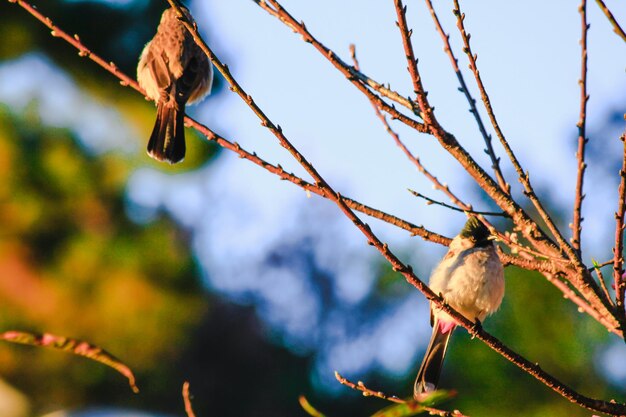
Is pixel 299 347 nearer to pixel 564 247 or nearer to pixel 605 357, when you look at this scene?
pixel 605 357

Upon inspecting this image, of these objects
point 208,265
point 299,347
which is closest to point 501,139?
point 208,265

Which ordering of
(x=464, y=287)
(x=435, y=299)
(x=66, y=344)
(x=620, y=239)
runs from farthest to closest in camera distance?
(x=464, y=287)
(x=435, y=299)
(x=620, y=239)
(x=66, y=344)

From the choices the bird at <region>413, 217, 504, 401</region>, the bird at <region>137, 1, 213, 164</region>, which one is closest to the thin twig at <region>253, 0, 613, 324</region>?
the bird at <region>413, 217, 504, 401</region>

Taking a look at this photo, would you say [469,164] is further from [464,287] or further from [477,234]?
[477,234]

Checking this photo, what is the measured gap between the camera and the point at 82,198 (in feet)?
59.8

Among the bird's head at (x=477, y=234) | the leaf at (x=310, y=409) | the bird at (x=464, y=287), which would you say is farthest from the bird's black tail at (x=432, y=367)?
the leaf at (x=310, y=409)

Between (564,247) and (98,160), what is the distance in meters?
16.8

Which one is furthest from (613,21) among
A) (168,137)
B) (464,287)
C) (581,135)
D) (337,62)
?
(168,137)

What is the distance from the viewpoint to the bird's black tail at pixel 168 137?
4.25 meters

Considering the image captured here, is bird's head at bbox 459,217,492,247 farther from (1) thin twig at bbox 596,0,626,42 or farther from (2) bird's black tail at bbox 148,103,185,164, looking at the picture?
(1) thin twig at bbox 596,0,626,42

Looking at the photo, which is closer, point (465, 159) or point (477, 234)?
point (465, 159)

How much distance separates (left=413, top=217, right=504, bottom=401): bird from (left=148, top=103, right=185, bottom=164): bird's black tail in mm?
1347

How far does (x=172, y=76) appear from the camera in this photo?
4984 millimetres

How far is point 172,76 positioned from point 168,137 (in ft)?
2.35
